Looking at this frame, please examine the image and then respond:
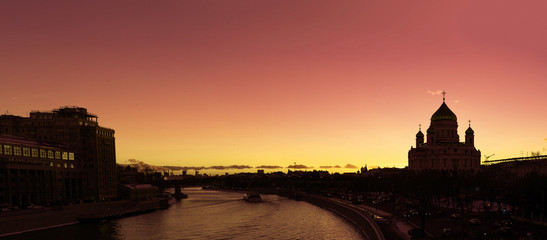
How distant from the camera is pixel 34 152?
118 metres

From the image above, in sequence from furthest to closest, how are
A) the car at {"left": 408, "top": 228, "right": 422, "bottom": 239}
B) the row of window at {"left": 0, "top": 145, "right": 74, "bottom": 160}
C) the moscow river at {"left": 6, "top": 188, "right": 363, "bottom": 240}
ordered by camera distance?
the row of window at {"left": 0, "top": 145, "right": 74, "bottom": 160} → the moscow river at {"left": 6, "top": 188, "right": 363, "bottom": 240} → the car at {"left": 408, "top": 228, "right": 422, "bottom": 239}

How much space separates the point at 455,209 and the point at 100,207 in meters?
86.4

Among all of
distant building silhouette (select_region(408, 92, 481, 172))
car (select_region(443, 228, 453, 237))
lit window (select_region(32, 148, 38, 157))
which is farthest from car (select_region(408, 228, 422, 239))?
distant building silhouette (select_region(408, 92, 481, 172))

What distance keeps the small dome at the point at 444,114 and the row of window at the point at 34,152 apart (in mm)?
138552

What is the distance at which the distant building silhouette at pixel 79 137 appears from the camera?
140375 millimetres

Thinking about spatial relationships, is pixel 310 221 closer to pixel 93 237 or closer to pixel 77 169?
Answer: pixel 93 237

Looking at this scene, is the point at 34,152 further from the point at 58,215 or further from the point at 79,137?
the point at 58,215

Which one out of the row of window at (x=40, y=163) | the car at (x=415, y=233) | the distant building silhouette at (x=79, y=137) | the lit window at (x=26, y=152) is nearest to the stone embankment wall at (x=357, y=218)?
the car at (x=415, y=233)

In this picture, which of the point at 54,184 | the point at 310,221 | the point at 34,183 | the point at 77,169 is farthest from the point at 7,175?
the point at 310,221

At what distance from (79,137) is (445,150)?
13502 cm

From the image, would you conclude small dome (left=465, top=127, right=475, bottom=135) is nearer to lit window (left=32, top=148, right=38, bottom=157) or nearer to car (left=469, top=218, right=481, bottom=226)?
car (left=469, top=218, right=481, bottom=226)

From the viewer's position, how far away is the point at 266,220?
112188 mm

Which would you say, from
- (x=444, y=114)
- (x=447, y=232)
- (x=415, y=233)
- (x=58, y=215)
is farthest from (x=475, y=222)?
(x=444, y=114)

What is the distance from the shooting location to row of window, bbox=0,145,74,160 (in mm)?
109338
